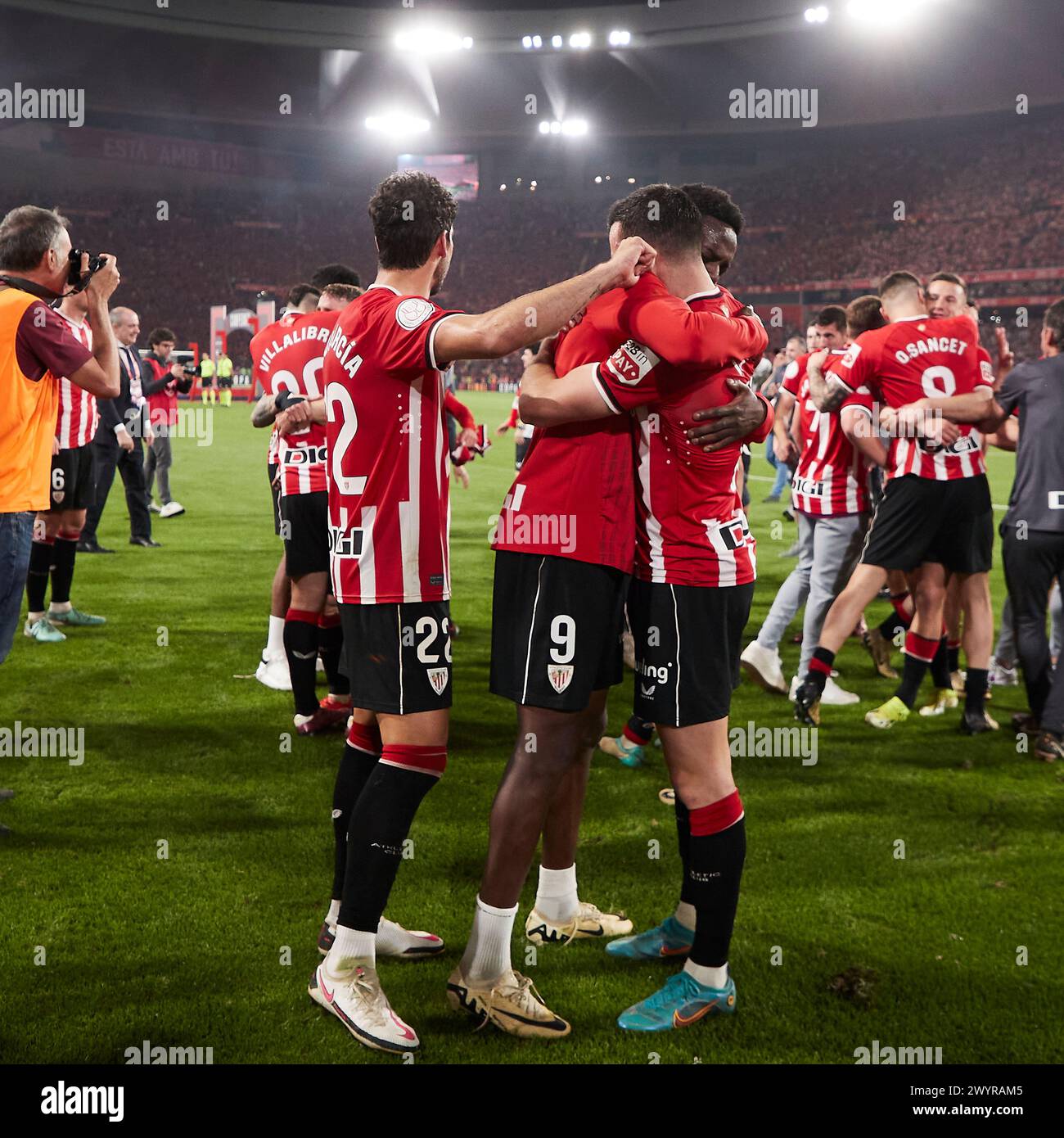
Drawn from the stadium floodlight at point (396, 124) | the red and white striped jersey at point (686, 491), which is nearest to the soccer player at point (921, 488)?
the red and white striped jersey at point (686, 491)

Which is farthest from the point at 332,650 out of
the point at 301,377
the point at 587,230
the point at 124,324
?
the point at 587,230

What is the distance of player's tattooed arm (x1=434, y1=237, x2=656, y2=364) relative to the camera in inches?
102

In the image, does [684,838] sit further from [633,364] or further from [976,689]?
[976,689]

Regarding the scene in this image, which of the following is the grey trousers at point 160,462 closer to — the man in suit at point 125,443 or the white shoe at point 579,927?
the man in suit at point 125,443

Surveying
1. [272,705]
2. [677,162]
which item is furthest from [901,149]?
[272,705]

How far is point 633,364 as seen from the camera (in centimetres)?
264

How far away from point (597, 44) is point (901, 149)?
47.1 feet

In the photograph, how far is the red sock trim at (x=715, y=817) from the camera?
2.88 meters

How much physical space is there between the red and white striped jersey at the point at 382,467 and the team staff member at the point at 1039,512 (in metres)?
3.51

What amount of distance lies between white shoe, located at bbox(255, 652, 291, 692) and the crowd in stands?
119ft

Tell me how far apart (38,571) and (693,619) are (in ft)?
19.9

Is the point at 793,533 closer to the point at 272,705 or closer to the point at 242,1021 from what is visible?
the point at 272,705

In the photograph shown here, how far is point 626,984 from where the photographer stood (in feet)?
10.3

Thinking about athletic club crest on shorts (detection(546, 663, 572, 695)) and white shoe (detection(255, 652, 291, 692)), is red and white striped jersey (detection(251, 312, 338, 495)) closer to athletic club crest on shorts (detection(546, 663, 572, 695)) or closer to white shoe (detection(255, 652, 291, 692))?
white shoe (detection(255, 652, 291, 692))
